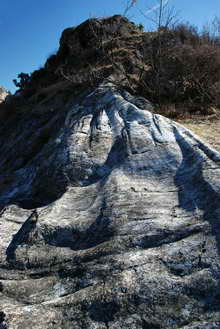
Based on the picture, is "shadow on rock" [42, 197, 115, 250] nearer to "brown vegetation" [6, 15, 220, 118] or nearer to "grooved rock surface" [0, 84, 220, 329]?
"grooved rock surface" [0, 84, 220, 329]

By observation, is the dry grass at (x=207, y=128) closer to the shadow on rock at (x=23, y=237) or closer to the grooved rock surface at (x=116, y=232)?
the grooved rock surface at (x=116, y=232)

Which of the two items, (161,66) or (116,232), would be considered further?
(161,66)

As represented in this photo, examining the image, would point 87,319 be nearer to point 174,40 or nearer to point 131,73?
point 131,73

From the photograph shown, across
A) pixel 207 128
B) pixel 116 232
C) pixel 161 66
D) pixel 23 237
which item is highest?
pixel 161 66

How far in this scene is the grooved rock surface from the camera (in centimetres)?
354

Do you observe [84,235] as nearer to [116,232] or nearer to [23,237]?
[116,232]

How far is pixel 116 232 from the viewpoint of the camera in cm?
467

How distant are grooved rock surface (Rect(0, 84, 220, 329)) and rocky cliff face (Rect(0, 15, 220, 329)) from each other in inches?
0.6

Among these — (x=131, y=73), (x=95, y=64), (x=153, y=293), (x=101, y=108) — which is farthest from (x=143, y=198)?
(x=95, y=64)

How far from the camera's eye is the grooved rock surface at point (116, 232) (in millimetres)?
3543

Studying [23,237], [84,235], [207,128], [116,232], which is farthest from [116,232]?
[207,128]

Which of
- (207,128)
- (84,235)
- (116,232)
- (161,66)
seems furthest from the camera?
(161,66)

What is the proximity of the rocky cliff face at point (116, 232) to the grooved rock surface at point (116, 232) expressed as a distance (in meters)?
0.01

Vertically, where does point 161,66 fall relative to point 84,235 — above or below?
above
